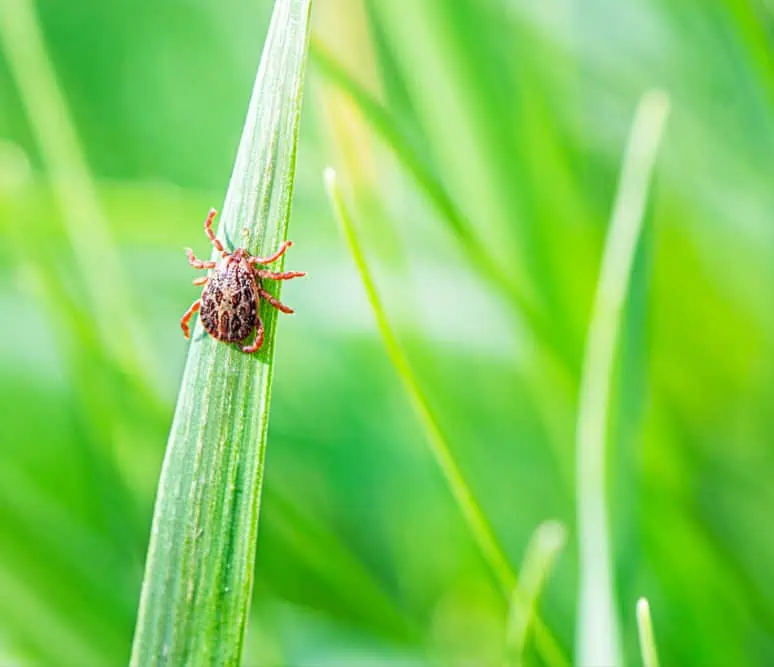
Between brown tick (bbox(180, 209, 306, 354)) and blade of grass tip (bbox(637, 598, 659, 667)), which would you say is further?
brown tick (bbox(180, 209, 306, 354))

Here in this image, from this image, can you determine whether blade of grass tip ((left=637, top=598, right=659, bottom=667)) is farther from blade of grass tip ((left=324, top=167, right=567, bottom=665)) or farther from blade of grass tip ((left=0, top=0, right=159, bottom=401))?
blade of grass tip ((left=0, top=0, right=159, bottom=401))

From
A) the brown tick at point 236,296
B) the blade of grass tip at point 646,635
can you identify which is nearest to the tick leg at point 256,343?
the brown tick at point 236,296

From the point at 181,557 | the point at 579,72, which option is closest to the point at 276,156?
the point at 181,557

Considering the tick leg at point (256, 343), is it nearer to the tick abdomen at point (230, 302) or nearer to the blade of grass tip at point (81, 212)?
the tick abdomen at point (230, 302)

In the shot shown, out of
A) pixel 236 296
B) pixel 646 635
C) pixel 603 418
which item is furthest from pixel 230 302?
pixel 646 635

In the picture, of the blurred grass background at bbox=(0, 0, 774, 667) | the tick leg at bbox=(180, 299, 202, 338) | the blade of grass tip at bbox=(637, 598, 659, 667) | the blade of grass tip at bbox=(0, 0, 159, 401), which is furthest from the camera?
the blade of grass tip at bbox=(0, 0, 159, 401)

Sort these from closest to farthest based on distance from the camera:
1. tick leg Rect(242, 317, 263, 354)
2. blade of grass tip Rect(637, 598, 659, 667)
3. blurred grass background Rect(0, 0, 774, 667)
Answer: blade of grass tip Rect(637, 598, 659, 667) < tick leg Rect(242, 317, 263, 354) < blurred grass background Rect(0, 0, 774, 667)

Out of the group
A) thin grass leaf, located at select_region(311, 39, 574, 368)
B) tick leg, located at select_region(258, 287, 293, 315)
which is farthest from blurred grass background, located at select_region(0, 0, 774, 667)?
tick leg, located at select_region(258, 287, 293, 315)
